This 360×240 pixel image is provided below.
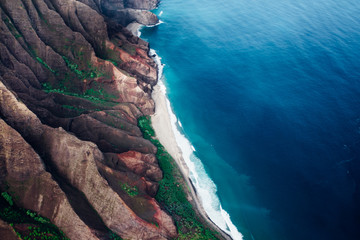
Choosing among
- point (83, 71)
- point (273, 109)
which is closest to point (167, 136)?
point (83, 71)

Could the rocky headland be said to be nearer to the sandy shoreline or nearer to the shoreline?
the shoreline

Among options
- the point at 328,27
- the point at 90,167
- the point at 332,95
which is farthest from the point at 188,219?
the point at 328,27

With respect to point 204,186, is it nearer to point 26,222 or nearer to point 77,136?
point 77,136

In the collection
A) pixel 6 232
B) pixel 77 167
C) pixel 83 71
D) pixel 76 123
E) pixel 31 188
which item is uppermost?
pixel 83 71

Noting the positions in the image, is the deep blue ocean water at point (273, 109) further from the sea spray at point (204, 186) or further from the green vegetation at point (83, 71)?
the green vegetation at point (83, 71)

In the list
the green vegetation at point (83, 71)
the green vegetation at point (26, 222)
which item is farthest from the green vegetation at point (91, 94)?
the green vegetation at point (26, 222)

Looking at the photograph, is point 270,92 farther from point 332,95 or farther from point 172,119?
point 172,119
